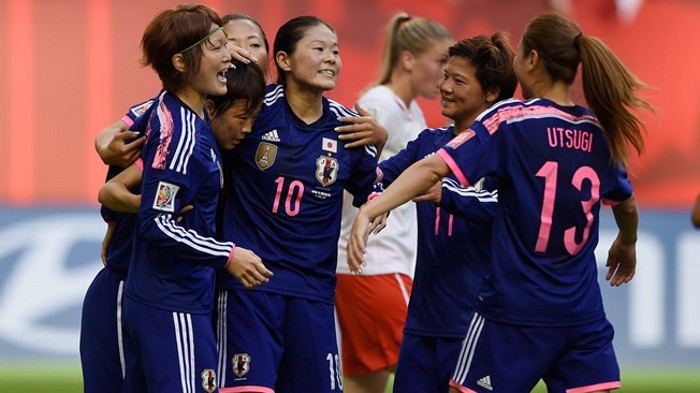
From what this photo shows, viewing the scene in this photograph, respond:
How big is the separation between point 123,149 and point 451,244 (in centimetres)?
148

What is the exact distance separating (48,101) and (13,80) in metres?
0.32

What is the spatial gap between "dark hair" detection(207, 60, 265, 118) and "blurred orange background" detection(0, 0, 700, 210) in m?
5.14

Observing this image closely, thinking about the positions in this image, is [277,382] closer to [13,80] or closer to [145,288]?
[145,288]

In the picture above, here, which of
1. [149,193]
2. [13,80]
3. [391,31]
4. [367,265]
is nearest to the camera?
[149,193]

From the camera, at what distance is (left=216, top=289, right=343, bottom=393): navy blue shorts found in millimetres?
5223

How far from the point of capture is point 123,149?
193 inches

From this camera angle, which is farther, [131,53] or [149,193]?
[131,53]

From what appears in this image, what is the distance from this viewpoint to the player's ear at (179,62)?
4.88 m

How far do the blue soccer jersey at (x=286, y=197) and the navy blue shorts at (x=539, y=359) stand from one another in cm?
84

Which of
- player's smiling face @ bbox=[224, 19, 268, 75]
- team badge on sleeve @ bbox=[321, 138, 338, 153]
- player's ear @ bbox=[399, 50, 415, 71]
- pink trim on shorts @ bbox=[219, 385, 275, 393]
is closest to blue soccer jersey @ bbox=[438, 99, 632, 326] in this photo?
team badge on sleeve @ bbox=[321, 138, 338, 153]

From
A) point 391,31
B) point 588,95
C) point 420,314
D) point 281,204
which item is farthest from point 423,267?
point 391,31

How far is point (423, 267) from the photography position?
564 centimetres

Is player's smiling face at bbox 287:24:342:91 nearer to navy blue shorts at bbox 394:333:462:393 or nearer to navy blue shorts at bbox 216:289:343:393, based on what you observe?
navy blue shorts at bbox 216:289:343:393

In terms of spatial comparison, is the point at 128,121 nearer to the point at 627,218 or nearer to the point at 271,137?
the point at 271,137
